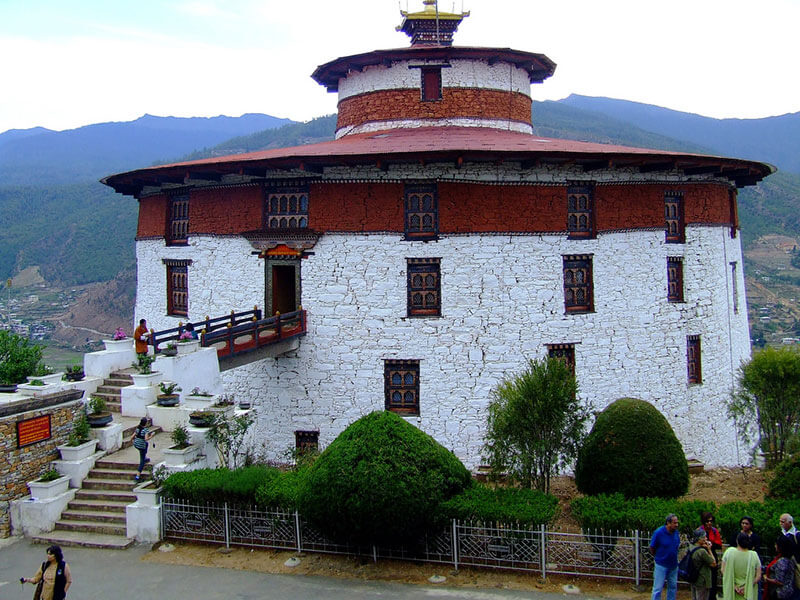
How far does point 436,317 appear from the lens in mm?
18375

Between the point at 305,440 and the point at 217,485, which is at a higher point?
the point at 217,485

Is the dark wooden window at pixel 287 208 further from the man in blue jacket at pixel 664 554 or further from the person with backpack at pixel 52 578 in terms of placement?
the man in blue jacket at pixel 664 554

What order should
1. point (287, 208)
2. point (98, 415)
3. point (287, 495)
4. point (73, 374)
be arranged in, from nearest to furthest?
point (287, 495) < point (98, 415) < point (73, 374) < point (287, 208)

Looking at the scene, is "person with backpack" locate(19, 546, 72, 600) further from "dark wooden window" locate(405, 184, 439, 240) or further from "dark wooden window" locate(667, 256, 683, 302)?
"dark wooden window" locate(667, 256, 683, 302)

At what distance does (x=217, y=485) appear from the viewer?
1204 cm

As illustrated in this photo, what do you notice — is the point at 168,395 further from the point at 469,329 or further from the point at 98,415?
the point at 469,329

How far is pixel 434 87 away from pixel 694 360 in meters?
12.3

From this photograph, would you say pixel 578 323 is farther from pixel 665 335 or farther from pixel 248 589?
pixel 248 589

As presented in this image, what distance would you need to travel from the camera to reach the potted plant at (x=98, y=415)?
545 inches

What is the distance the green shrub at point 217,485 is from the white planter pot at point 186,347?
12.9 ft

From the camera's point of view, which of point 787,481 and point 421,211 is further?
point 421,211

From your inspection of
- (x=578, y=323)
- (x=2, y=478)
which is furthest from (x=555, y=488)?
(x=2, y=478)

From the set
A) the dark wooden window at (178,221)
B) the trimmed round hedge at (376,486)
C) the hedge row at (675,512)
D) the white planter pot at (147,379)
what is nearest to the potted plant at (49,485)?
the white planter pot at (147,379)

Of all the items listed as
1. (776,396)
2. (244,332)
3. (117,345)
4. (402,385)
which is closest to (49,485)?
(117,345)
